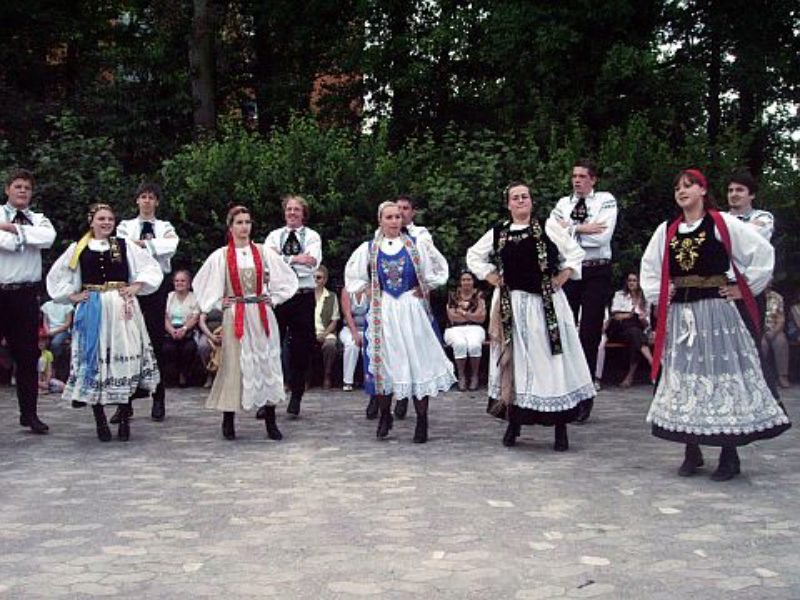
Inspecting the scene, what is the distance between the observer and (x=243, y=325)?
9.06 meters

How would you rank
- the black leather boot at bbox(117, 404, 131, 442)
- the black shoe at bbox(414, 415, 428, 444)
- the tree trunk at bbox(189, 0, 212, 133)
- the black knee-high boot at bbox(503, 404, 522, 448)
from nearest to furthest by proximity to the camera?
the black knee-high boot at bbox(503, 404, 522, 448) → the black shoe at bbox(414, 415, 428, 444) → the black leather boot at bbox(117, 404, 131, 442) → the tree trunk at bbox(189, 0, 212, 133)

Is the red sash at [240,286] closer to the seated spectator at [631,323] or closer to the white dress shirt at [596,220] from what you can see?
the white dress shirt at [596,220]

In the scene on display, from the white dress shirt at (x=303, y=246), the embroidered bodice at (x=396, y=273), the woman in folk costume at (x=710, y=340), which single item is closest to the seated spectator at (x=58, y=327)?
the white dress shirt at (x=303, y=246)

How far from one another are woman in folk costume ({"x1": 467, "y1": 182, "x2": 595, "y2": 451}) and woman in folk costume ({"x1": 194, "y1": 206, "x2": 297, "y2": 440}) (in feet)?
6.25

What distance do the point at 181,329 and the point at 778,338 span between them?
7.16 m

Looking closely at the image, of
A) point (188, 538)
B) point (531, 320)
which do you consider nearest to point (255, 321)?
point (531, 320)

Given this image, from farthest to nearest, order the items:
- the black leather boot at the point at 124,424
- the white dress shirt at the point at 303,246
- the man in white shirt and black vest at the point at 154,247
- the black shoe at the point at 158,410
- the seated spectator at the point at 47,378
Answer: the seated spectator at the point at 47,378
the white dress shirt at the point at 303,246
the black shoe at the point at 158,410
the man in white shirt and black vest at the point at 154,247
the black leather boot at the point at 124,424

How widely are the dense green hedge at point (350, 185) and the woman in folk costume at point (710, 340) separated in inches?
267

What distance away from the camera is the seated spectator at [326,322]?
13281 millimetres

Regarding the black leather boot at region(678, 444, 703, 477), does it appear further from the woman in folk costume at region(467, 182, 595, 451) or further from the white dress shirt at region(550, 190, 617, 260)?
the white dress shirt at region(550, 190, 617, 260)

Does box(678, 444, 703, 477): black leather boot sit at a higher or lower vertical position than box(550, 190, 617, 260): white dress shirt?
lower

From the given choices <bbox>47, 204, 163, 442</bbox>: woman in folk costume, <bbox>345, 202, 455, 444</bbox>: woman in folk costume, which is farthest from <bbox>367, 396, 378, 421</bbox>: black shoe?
<bbox>47, 204, 163, 442</bbox>: woman in folk costume

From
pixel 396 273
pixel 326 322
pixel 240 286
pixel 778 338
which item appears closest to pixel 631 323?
pixel 778 338

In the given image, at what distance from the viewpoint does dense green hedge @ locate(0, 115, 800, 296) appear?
14.4 m
